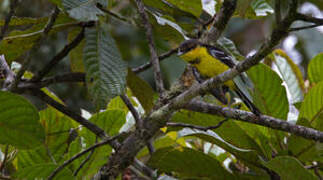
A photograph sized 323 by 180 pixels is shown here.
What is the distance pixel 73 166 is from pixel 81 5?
0.68 m

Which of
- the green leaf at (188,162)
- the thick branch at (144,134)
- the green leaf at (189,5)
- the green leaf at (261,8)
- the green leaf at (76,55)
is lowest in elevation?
the green leaf at (188,162)

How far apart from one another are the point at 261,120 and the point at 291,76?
1026 millimetres

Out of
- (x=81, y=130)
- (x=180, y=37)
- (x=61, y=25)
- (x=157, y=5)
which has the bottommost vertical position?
(x=81, y=130)

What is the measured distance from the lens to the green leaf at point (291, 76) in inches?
92.7

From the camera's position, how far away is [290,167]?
4.68ft

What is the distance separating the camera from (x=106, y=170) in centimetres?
152

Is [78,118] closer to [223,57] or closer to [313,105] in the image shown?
[313,105]

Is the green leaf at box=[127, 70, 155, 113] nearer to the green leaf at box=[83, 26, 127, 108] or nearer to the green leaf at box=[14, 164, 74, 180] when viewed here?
the green leaf at box=[83, 26, 127, 108]

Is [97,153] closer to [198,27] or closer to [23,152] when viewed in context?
[23,152]

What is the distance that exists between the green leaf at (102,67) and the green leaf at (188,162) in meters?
0.33

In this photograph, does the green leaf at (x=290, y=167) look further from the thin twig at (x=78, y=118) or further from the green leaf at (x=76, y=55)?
the green leaf at (x=76, y=55)

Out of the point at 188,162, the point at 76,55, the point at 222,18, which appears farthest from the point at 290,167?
the point at 76,55

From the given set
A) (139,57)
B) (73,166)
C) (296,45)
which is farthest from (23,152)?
(296,45)

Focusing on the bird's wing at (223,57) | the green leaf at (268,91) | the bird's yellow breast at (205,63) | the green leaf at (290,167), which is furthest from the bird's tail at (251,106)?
the bird's yellow breast at (205,63)
